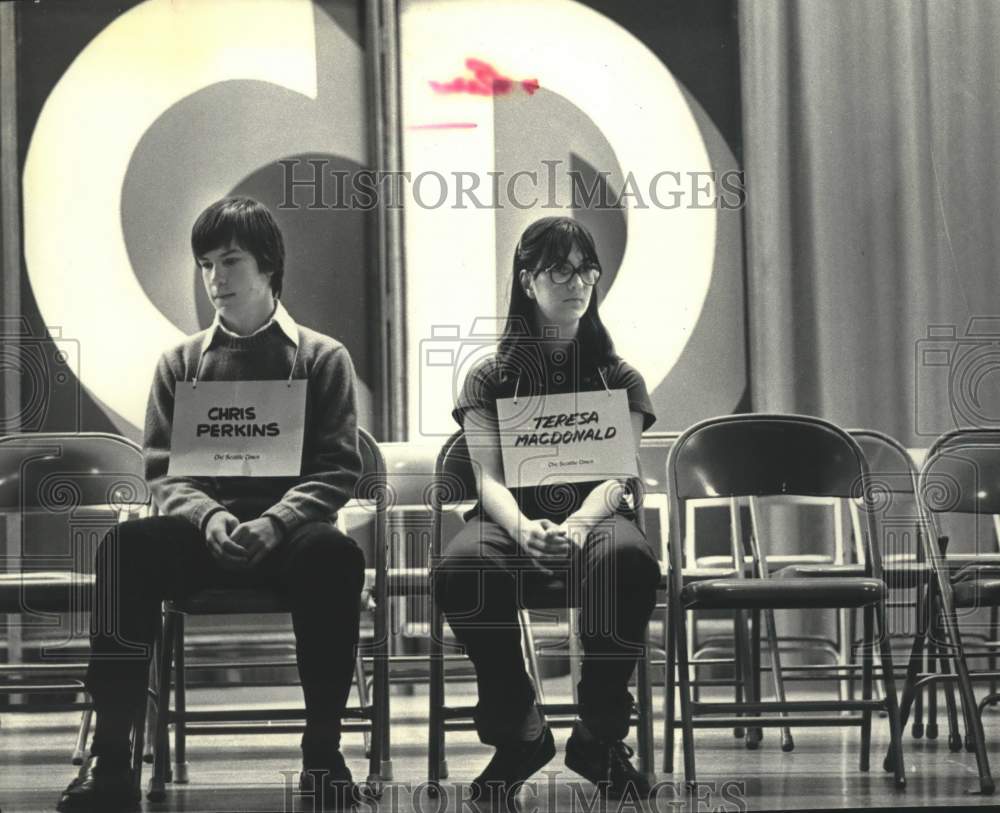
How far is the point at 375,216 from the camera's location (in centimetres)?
549

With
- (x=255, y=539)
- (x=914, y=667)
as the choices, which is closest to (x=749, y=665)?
(x=914, y=667)

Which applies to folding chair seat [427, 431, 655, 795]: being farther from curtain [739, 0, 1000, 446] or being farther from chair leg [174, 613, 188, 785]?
curtain [739, 0, 1000, 446]

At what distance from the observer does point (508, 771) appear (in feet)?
9.23

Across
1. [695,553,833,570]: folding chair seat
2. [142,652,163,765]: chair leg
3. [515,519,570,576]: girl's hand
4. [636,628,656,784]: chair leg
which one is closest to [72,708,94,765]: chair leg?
[142,652,163,765]: chair leg

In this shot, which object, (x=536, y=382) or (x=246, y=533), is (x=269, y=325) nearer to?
(x=246, y=533)

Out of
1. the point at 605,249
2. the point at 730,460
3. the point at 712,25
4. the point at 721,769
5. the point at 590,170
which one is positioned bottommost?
the point at 721,769

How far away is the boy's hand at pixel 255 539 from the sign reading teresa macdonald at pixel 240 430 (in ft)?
0.65

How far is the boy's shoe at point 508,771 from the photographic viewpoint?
2.81 metres

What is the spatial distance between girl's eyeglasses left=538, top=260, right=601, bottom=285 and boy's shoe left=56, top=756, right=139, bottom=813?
1.47 meters

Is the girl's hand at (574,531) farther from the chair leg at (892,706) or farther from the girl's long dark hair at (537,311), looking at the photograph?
the chair leg at (892,706)

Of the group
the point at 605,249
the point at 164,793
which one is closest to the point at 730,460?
the point at 164,793

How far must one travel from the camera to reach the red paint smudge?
5422 mm

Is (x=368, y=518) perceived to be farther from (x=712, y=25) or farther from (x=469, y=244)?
(x=712, y=25)

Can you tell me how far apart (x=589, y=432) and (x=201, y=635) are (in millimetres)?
2680
